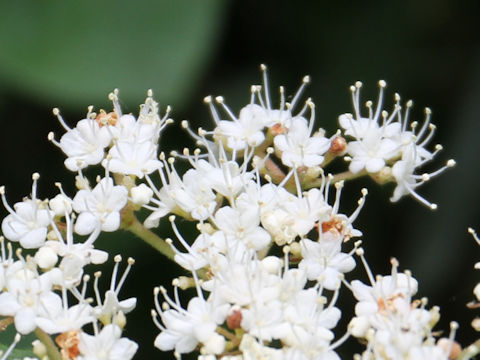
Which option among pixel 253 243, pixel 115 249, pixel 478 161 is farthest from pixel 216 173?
pixel 478 161

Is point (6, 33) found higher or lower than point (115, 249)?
higher

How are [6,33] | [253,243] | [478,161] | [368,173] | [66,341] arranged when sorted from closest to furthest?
[66,341], [253,243], [368,173], [6,33], [478,161]

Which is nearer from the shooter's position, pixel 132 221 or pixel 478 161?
pixel 132 221

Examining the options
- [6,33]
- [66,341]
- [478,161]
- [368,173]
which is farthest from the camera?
[478,161]

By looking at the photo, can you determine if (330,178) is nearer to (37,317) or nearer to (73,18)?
(37,317)

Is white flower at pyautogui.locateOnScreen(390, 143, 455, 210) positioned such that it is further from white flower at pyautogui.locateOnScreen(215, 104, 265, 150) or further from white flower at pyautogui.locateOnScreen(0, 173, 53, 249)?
white flower at pyautogui.locateOnScreen(0, 173, 53, 249)

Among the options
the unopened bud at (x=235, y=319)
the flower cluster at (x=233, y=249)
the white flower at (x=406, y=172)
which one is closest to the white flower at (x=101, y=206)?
the flower cluster at (x=233, y=249)

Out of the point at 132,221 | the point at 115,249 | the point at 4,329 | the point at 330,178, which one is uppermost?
the point at 330,178
